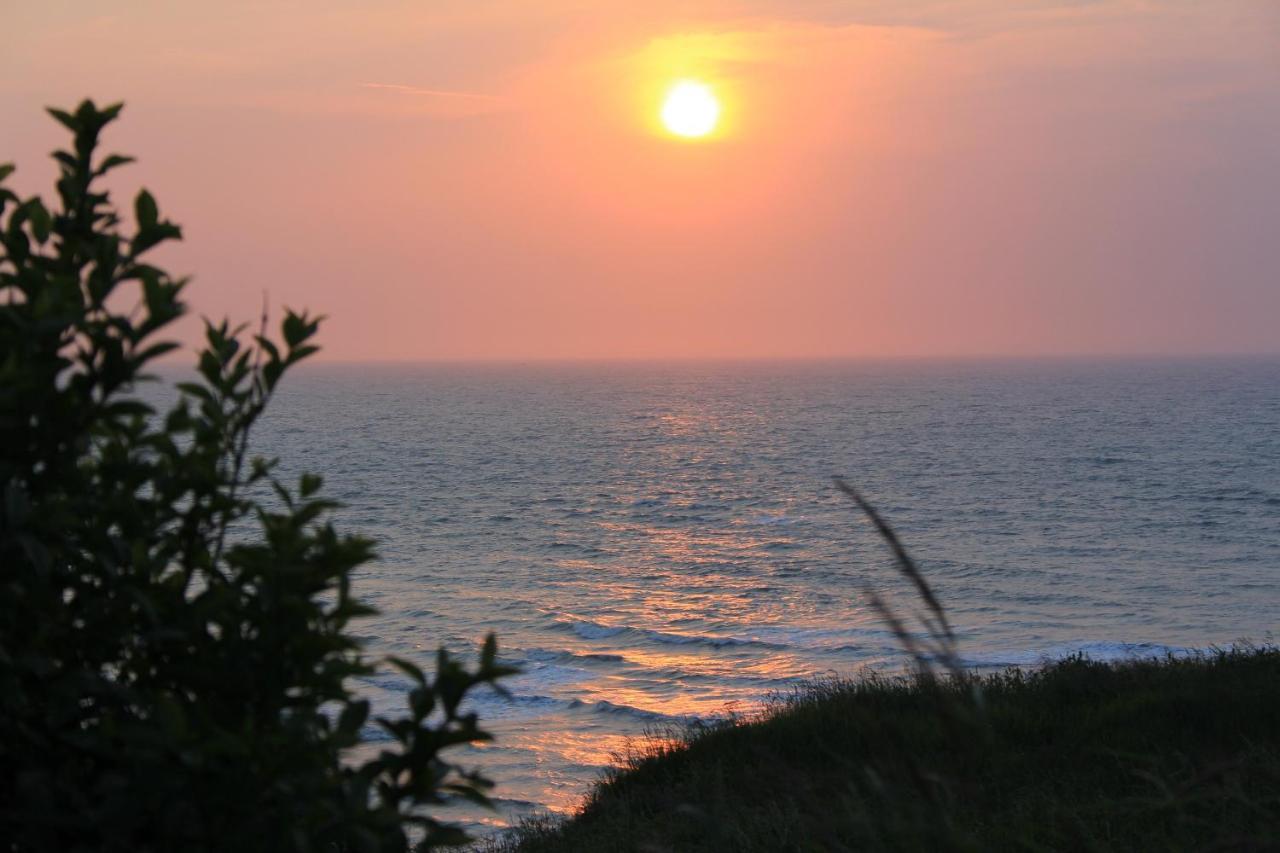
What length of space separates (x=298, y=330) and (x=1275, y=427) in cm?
11149

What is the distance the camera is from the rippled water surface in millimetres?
26125

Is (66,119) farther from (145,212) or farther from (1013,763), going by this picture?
(1013,763)

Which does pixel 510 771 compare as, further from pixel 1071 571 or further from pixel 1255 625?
pixel 1071 571

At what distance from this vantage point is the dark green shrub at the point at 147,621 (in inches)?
83.7

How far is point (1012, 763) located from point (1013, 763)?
0.32ft

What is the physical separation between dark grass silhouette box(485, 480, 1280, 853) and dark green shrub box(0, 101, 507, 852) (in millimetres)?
3594

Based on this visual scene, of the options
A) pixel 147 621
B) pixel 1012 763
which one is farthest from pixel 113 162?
pixel 1012 763

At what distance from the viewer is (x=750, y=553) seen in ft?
145

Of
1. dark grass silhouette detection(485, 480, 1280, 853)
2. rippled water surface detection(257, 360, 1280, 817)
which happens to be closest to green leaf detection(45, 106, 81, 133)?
rippled water surface detection(257, 360, 1280, 817)

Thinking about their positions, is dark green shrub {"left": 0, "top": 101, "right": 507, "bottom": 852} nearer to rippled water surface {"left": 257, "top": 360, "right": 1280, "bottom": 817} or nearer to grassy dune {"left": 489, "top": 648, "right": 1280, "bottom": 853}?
rippled water surface {"left": 257, "top": 360, "right": 1280, "bottom": 817}

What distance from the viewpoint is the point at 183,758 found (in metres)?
2.03

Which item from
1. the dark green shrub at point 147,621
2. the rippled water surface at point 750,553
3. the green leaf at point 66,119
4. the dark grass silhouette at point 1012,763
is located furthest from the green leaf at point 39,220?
the dark grass silhouette at point 1012,763

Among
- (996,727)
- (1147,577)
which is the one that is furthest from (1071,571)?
(996,727)

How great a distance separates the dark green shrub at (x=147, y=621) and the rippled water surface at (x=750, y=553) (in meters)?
0.29
